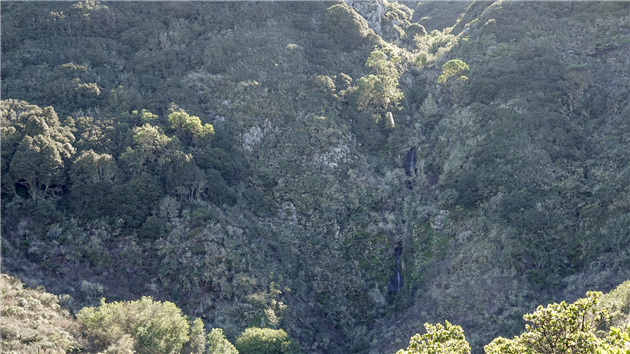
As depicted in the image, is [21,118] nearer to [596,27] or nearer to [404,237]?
[404,237]

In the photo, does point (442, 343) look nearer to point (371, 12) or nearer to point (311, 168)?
point (311, 168)

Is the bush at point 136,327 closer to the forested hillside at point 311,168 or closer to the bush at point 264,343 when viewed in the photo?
the forested hillside at point 311,168

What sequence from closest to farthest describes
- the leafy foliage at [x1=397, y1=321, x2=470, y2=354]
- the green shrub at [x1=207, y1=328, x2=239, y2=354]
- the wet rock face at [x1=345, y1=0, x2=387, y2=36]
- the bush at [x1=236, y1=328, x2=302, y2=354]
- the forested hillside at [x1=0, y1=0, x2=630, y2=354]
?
the leafy foliage at [x1=397, y1=321, x2=470, y2=354] < the green shrub at [x1=207, y1=328, x2=239, y2=354] < the bush at [x1=236, y1=328, x2=302, y2=354] < the forested hillside at [x1=0, y1=0, x2=630, y2=354] < the wet rock face at [x1=345, y1=0, x2=387, y2=36]

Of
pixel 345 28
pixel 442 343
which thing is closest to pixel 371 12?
pixel 345 28

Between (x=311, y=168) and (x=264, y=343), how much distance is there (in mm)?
17850

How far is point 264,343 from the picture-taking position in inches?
904

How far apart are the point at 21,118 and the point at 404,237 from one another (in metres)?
29.1

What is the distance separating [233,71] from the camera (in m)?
44.5

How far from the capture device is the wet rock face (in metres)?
60.5

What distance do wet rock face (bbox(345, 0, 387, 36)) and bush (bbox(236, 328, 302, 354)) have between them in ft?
156

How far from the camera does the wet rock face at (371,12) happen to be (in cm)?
6053

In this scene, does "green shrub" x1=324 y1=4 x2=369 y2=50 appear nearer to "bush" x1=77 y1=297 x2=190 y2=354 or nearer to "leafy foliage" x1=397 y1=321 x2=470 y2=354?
"bush" x1=77 y1=297 x2=190 y2=354

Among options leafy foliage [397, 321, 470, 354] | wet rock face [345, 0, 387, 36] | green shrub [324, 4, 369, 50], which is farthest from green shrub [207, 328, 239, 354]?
wet rock face [345, 0, 387, 36]

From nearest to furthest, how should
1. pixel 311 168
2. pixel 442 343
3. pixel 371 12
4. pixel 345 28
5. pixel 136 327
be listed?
pixel 442 343, pixel 136 327, pixel 311 168, pixel 345 28, pixel 371 12
